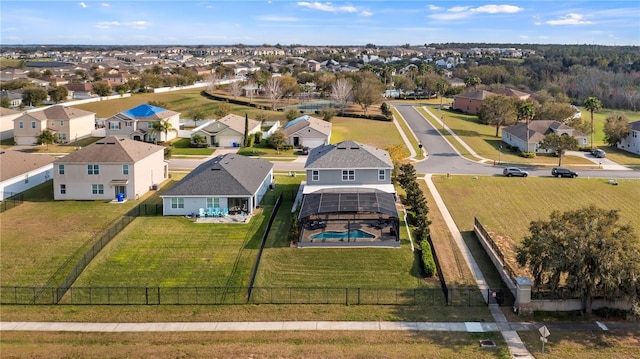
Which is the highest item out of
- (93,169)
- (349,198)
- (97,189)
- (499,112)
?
(499,112)

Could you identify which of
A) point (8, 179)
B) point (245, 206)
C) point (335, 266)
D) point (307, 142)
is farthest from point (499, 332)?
point (307, 142)

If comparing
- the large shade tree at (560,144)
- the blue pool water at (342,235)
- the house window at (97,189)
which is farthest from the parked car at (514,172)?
the house window at (97,189)

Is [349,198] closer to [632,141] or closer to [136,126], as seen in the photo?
[136,126]

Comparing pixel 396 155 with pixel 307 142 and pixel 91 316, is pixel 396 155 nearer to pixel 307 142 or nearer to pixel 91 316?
pixel 307 142

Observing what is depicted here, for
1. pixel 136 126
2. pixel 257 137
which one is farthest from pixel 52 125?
pixel 257 137

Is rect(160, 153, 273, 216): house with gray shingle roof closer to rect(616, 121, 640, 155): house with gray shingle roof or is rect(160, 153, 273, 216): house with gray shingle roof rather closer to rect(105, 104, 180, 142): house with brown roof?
rect(105, 104, 180, 142): house with brown roof

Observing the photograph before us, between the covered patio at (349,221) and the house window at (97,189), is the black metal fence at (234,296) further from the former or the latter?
the house window at (97,189)
